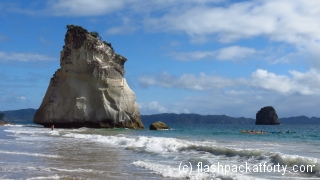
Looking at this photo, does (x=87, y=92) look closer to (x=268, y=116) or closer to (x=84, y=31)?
(x=84, y=31)

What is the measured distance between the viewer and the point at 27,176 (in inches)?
400

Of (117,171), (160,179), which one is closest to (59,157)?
(117,171)

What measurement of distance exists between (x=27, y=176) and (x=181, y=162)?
574 centimetres

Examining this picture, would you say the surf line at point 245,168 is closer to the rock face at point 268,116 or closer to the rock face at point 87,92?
the rock face at point 87,92

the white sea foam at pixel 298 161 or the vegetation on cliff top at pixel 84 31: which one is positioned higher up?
the vegetation on cliff top at pixel 84 31

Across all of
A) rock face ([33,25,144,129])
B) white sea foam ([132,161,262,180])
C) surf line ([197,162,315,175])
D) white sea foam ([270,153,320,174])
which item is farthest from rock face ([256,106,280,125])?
white sea foam ([132,161,262,180])

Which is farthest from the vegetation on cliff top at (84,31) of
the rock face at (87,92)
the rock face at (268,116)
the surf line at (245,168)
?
the rock face at (268,116)

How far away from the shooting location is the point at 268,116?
13138 cm

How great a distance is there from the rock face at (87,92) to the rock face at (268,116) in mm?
90862

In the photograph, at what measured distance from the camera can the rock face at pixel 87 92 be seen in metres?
47.9

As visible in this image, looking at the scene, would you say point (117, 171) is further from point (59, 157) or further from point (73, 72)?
point (73, 72)

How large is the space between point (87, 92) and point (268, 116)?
9645cm

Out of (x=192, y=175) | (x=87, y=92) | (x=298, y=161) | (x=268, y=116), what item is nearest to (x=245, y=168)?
(x=298, y=161)

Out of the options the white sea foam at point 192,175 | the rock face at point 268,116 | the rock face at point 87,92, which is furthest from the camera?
the rock face at point 268,116
